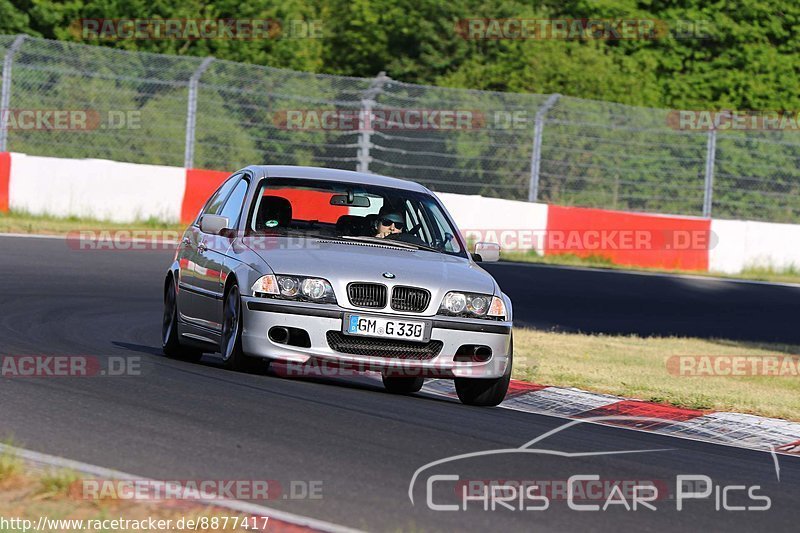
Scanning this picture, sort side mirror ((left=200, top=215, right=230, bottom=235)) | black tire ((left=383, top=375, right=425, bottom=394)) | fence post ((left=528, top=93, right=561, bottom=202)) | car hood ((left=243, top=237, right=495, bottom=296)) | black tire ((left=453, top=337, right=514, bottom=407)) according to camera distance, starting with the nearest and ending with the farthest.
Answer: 1. car hood ((left=243, top=237, right=495, bottom=296))
2. black tire ((left=453, top=337, right=514, bottom=407))
3. side mirror ((left=200, top=215, right=230, bottom=235))
4. black tire ((left=383, top=375, right=425, bottom=394))
5. fence post ((left=528, top=93, right=561, bottom=202))

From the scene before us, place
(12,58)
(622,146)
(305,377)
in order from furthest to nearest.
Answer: (622,146), (12,58), (305,377)

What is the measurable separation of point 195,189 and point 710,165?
29.4 ft

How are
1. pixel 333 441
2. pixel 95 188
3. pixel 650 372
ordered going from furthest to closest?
1. pixel 95 188
2. pixel 650 372
3. pixel 333 441

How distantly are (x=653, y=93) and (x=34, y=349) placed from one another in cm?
3791

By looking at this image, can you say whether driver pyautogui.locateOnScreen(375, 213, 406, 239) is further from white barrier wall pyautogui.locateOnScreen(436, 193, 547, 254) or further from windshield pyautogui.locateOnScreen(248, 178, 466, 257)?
white barrier wall pyautogui.locateOnScreen(436, 193, 547, 254)

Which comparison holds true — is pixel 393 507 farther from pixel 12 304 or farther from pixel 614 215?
pixel 614 215

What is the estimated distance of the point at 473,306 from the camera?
9625 millimetres

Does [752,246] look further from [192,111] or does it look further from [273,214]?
[273,214]

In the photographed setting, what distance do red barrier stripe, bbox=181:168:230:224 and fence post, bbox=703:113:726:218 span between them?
8404mm

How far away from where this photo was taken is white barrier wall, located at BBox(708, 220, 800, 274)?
25.9 meters

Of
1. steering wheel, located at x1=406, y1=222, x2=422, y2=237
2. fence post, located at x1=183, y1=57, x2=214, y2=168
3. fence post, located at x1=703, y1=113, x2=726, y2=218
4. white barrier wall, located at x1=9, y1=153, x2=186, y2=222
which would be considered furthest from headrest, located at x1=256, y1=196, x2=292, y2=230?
fence post, located at x1=703, y1=113, x2=726, y2=218

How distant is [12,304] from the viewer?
13688 millimetres

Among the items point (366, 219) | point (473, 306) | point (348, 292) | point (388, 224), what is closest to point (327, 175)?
point (366, 219)

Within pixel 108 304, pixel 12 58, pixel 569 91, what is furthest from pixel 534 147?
pixel 569 91
